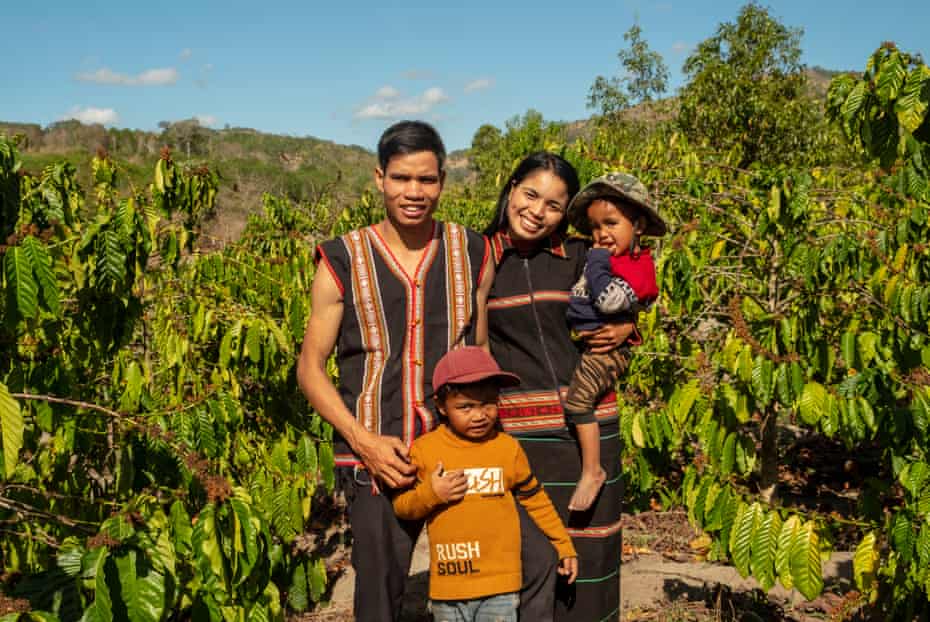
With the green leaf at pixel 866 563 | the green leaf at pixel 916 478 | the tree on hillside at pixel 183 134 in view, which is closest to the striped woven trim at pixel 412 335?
the green leaf at pixel 916 478

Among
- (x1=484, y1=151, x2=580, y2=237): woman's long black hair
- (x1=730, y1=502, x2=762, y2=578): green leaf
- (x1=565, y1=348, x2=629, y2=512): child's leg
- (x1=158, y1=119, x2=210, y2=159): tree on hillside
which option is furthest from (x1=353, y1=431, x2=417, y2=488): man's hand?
(x1=158, y1=119, x2=210, y2=159): tree on hillside

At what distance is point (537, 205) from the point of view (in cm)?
216

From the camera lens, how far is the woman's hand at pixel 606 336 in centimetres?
217

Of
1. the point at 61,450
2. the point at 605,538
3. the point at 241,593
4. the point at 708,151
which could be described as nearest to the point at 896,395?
the point at 605,538

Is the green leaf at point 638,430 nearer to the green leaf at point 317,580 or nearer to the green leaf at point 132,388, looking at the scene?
the green leaf at point 317,580

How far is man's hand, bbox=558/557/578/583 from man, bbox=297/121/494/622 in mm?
472

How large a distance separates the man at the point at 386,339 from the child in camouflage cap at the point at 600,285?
365mm

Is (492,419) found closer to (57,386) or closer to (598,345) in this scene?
(598,345)

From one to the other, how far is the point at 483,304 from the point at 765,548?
134cm

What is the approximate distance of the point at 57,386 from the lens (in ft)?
8.96

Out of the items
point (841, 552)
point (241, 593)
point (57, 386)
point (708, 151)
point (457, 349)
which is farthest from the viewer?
point (708, 151)

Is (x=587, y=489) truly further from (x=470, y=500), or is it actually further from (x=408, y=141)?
(x=408, y=141)

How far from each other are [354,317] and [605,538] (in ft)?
3.34

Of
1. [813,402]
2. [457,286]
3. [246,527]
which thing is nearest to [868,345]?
[813,402]
